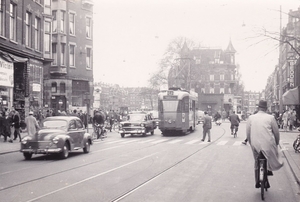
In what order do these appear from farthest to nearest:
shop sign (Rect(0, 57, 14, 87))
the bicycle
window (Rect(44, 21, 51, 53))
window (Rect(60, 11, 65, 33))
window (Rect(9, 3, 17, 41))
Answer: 1. window (Rect(60, 11, 65, 33))
2. window (Rect(44, 21, 51, 53))
3. window (Rect(9, 3, 17, 41))
4. shop sign (Rect(0, 57, 14, 87))
5. the bicycle

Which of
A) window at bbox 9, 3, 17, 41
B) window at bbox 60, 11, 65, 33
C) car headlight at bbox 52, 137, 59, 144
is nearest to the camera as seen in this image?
car headlight at bbox 52, 137, 59, 144

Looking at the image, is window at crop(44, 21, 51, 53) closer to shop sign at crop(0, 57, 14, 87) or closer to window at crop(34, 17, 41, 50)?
window at crop(34, 17, 41, 50)

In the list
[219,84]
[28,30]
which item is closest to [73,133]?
[28,30]

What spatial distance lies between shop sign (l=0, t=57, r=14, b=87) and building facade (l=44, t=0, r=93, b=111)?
1713 cm

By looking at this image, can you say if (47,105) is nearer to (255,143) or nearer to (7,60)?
(7,60)

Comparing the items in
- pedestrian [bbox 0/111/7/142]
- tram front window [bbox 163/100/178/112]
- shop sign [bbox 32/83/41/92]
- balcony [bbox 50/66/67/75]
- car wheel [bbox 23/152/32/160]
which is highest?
balcony [bbox 50/66/67/75]

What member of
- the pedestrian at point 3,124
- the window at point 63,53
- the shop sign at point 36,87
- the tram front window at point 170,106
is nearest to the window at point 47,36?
the shop sign at point 36,87

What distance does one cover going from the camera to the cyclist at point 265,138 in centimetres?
805

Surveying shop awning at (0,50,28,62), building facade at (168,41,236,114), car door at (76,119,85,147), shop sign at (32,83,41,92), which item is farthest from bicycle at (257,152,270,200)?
building facade at (168,41,236,114)

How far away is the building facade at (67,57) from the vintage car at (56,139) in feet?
88.1

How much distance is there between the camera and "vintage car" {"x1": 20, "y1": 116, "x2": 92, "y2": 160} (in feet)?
48.8

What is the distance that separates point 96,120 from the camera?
27234 mm

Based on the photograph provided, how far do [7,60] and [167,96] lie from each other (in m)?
10.7

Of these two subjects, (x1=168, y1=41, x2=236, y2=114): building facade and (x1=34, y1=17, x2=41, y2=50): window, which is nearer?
(x1=34, y1=17, x2=41, y2=50): window
